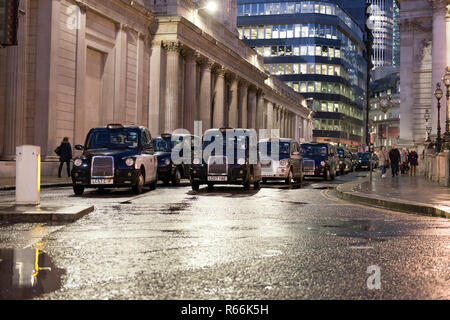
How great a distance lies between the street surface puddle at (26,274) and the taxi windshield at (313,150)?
86.5 feet

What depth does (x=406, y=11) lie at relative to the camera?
54.1m

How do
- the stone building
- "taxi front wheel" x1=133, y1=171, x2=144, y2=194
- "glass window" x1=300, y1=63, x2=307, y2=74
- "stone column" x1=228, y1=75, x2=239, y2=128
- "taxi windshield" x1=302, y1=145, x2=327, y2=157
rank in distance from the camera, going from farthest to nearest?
"glass window" x1=300, y1=63, x2=307, y2=74 → "stone column" x1=228, y1=75, x2=239, y2=128 → "taxi windshield" x1=302, y1=145, x2=327, y2=157 → the stone building → "taxi front wheel" x1=133, y1=171, x2=144, y2=194

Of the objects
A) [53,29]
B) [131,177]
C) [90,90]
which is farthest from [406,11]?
[131,177]

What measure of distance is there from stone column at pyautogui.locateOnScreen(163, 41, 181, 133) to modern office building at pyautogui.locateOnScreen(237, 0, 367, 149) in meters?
62.0

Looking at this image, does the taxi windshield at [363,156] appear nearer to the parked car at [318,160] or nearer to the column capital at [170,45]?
the column capital at [170,45]

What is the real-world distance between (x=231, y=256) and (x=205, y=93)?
42258 mm

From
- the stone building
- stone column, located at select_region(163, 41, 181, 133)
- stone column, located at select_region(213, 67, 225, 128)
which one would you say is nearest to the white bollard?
the stone building

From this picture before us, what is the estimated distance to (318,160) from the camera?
31047 mm

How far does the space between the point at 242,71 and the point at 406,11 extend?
16512mm

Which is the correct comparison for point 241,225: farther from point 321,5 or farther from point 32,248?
point 321,5

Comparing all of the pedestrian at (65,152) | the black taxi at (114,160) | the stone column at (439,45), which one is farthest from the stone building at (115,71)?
the stone column at (439,45)

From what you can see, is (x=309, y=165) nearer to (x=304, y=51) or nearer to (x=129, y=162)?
(x=129, y=162)

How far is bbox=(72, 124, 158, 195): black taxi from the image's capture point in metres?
16.3

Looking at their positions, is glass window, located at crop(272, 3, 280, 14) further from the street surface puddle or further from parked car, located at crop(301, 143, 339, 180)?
the street surface puddle
